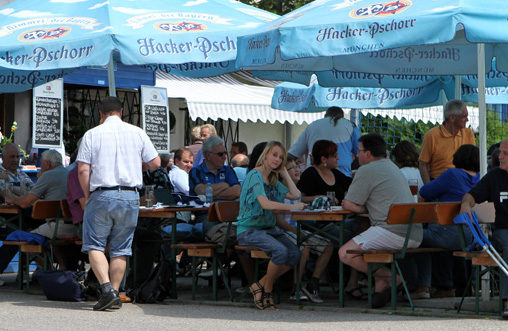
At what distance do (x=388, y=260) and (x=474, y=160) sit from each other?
1443 mm

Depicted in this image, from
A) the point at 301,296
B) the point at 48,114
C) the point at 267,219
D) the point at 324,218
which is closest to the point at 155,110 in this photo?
the point at 48,114

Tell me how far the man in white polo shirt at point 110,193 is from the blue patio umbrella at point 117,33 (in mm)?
706

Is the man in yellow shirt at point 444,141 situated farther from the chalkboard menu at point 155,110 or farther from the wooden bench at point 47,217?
the chalkboard menu at point 155,110

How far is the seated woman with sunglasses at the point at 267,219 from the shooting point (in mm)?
8312

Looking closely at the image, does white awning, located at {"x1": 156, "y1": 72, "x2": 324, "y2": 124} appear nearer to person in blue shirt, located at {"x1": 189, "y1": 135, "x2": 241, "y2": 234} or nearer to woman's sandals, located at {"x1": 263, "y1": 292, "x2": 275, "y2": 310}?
person in blue shirt, located at {"x1": 189, "y1": 135, "x2": 241, "y2": 234}

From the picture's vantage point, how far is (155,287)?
8.81 m

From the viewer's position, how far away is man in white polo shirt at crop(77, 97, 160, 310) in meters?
8.32

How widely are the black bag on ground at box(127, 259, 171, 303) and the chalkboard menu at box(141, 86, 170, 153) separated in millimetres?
4324

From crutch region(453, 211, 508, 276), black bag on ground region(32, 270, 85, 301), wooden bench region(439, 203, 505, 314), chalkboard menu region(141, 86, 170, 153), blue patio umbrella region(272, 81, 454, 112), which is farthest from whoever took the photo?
blue patio umbrella region(272, 81, 454, 112)

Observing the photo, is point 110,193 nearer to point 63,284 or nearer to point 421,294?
point 63,284

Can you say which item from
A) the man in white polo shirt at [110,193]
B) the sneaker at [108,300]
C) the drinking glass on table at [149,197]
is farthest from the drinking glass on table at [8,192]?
the sneaker at [108,300]

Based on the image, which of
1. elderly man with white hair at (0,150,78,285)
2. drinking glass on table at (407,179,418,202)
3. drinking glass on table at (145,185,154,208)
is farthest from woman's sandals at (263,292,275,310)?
elderly man with white hair at (0,150,78,285)

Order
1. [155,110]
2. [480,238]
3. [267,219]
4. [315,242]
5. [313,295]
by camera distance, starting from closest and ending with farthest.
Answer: [480,238], [267,219], [313,295], [315,242], [155,110]

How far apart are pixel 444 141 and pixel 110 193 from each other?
402 centimetres
